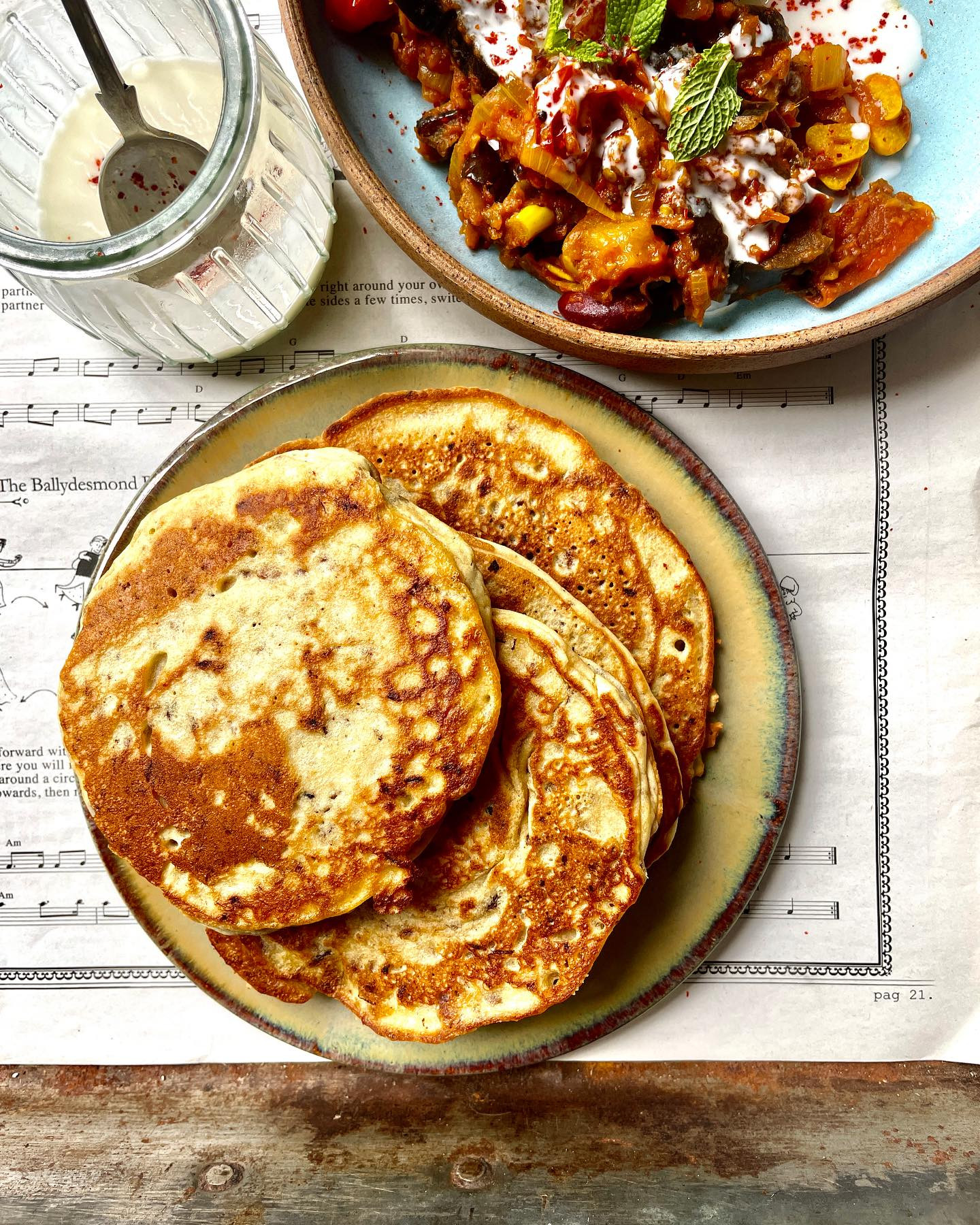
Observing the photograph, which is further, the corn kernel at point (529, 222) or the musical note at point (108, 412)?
the musical note at point (108, 412)

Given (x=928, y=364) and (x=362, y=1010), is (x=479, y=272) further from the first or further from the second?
(x=362, y=1010)

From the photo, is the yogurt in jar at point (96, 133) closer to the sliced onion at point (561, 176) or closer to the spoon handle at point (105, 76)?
the spoon handle at point (105, 76)

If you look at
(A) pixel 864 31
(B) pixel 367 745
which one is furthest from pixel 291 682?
(A) pixel 864 31

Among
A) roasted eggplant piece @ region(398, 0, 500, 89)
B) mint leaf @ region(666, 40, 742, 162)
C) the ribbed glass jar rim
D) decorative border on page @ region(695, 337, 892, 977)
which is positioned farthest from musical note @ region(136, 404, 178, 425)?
decorative border on page @ region(695, 337, 892, 977)

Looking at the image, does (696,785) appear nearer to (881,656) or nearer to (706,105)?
(881,656)

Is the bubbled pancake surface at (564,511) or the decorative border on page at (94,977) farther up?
the bubbled pancake surface at (564,511)

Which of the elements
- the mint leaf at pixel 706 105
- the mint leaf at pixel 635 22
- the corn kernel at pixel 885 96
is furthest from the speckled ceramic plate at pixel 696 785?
the corn kernel at pixel 885 96
